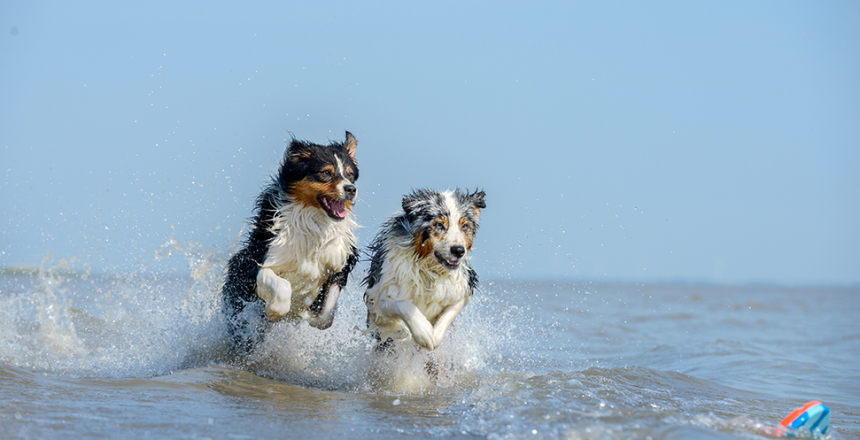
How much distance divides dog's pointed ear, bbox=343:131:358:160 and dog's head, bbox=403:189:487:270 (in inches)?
31.9

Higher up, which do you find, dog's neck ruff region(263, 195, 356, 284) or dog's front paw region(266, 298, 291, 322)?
dog's neck ruff region(263, 195, 356, 284)

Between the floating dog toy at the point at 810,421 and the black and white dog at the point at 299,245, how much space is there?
3496 mm

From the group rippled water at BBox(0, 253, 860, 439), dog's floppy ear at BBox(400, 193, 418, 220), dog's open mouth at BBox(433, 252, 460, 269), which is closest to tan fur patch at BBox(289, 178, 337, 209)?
dog's floppy ear at BBox(400, 193, 418, 220)

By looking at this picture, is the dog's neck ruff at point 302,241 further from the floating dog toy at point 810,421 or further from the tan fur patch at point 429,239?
the floating dog toy at point 810,421

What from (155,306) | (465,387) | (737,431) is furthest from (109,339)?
(737,431)

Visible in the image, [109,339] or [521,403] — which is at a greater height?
[521,403]

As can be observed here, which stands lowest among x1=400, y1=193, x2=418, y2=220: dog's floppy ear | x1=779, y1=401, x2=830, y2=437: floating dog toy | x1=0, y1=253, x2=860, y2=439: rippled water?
x1=0, y1=253, x2=860, y2=439: rippled water

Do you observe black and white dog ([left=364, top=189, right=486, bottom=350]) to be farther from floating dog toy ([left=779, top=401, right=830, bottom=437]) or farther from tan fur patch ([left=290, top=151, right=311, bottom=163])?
floating dog toy ([left=779, top=401, right=830, bottom=437])

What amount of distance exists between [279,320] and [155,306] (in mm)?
2706

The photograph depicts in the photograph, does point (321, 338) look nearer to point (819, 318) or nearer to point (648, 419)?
point (648, 419)

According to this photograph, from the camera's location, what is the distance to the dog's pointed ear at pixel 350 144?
19.0 ft

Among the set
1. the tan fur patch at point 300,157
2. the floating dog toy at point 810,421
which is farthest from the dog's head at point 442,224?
the floating dog toy at point 810,421

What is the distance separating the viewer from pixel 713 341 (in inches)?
412

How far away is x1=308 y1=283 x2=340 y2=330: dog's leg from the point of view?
5.62m
